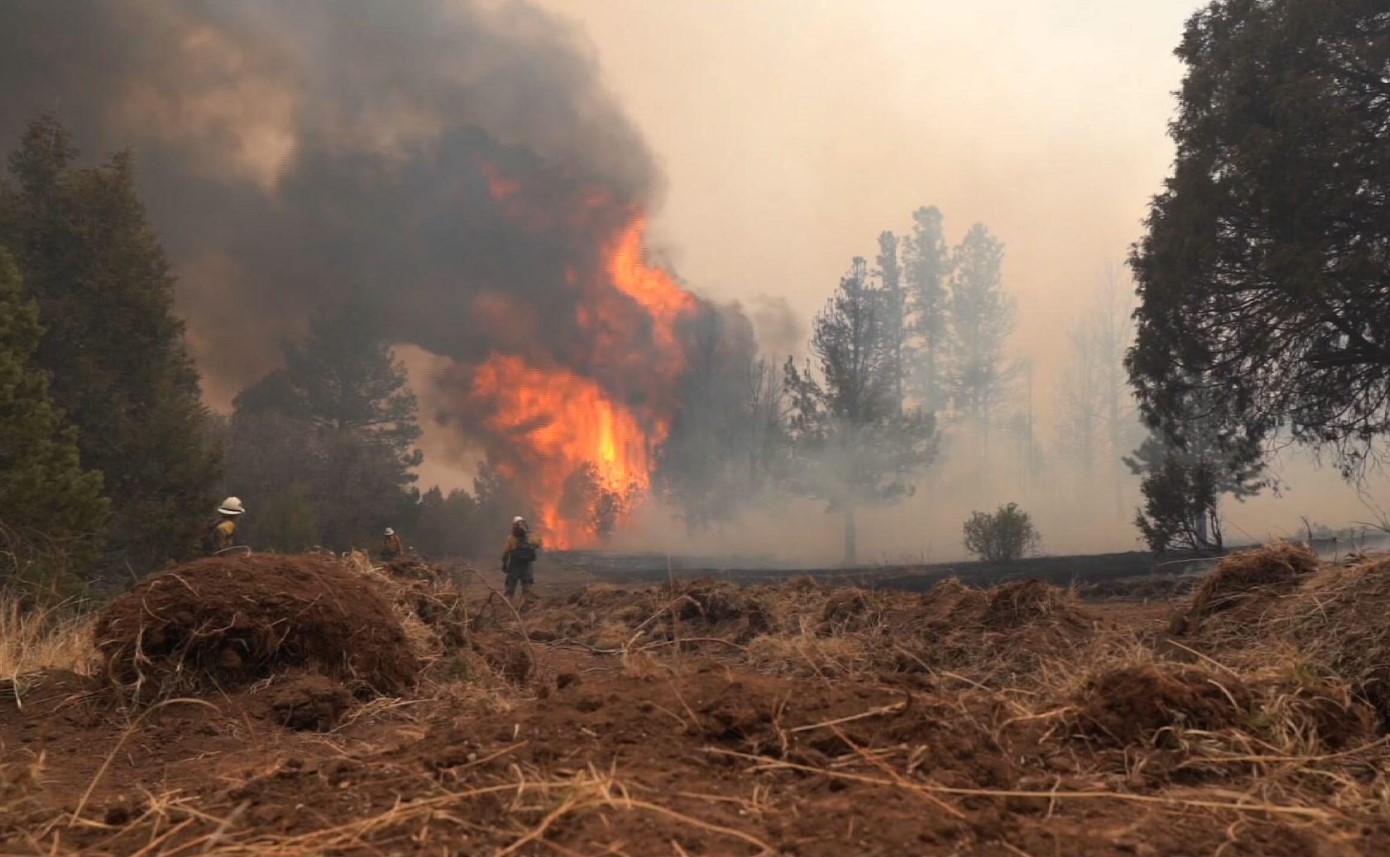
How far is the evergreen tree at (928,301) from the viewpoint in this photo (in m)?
53.9

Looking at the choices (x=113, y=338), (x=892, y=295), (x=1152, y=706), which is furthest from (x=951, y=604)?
(x=892, y=295)

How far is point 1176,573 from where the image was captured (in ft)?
55.8

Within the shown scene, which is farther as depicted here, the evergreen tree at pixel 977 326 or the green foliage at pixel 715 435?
the evergreen tree at pixel 977 326

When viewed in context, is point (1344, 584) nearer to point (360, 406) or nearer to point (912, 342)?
point (360, 406)

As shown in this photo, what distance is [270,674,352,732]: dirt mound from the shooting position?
5008mm

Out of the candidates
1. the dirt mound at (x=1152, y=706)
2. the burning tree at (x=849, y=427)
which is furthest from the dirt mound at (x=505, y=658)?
the burning tree at (x=849, y=427)

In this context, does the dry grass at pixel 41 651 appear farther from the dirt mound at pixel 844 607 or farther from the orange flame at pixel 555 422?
the orange flame at pixel 555 422

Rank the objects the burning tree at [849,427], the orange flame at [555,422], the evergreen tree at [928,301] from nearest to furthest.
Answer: the burning tree at [849,427], the orange flame at [555,422], the evergreen tree at [928,301]

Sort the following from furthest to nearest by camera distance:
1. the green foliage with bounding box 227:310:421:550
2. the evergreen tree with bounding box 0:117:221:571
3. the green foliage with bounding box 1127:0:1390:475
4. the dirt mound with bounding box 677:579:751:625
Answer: the green foliage with bounding box 227:310:421:550
the evergreen tree with bounding box 0:117:221:571
the green foliage with bounding box 1127:0:1390:475
the dirt mound with bounding box 677:579:751:625

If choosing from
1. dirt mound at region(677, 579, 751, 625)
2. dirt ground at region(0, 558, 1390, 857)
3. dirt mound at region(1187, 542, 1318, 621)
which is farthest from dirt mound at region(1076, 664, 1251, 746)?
dirt mound at region(677, 579, 751, 625)

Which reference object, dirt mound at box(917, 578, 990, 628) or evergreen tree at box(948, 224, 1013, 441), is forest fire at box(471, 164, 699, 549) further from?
dirt mound at box(917, 578, 990, 628)

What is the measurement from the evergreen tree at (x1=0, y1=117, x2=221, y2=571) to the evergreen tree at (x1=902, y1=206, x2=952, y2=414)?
4112 centimetres

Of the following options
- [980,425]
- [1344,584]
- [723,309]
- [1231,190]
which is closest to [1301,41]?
[1231,190]

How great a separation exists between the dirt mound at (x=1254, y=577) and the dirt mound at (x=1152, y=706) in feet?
9.97
